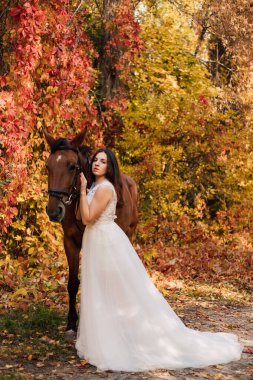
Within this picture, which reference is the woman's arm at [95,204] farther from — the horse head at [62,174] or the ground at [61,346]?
the ground at [61,346]

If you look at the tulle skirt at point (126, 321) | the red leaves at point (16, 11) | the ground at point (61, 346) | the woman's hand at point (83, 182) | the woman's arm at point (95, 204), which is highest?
the red leaves at point (16, 11)

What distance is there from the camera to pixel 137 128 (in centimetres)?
1151

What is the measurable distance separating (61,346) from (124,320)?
2.76 ft

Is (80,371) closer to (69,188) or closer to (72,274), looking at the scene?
(72,274)

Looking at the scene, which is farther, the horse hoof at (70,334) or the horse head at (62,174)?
the horse hoof at (70,334)

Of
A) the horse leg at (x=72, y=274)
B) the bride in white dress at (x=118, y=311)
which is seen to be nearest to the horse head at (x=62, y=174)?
the bride in white dress at (x=118, y=311)

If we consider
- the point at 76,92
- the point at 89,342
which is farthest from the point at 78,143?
the point at 76,92

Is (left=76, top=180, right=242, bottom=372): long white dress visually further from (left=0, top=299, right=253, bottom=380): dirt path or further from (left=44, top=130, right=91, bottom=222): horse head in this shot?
(left=44, top=130, right=91, bottom=222): horse head

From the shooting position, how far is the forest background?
8.47 m

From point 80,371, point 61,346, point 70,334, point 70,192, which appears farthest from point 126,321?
point 70,192

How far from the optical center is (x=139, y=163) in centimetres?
1137

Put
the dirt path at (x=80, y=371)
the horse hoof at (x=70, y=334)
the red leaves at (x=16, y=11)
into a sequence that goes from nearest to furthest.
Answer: the dirt path at (x=80, y=371) < the horse hoof at (x=70, y=334) < the red leaves at (x=16, y=11)

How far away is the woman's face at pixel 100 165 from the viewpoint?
5.39m

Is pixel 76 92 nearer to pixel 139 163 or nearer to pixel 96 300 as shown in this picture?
pixel 139 163
